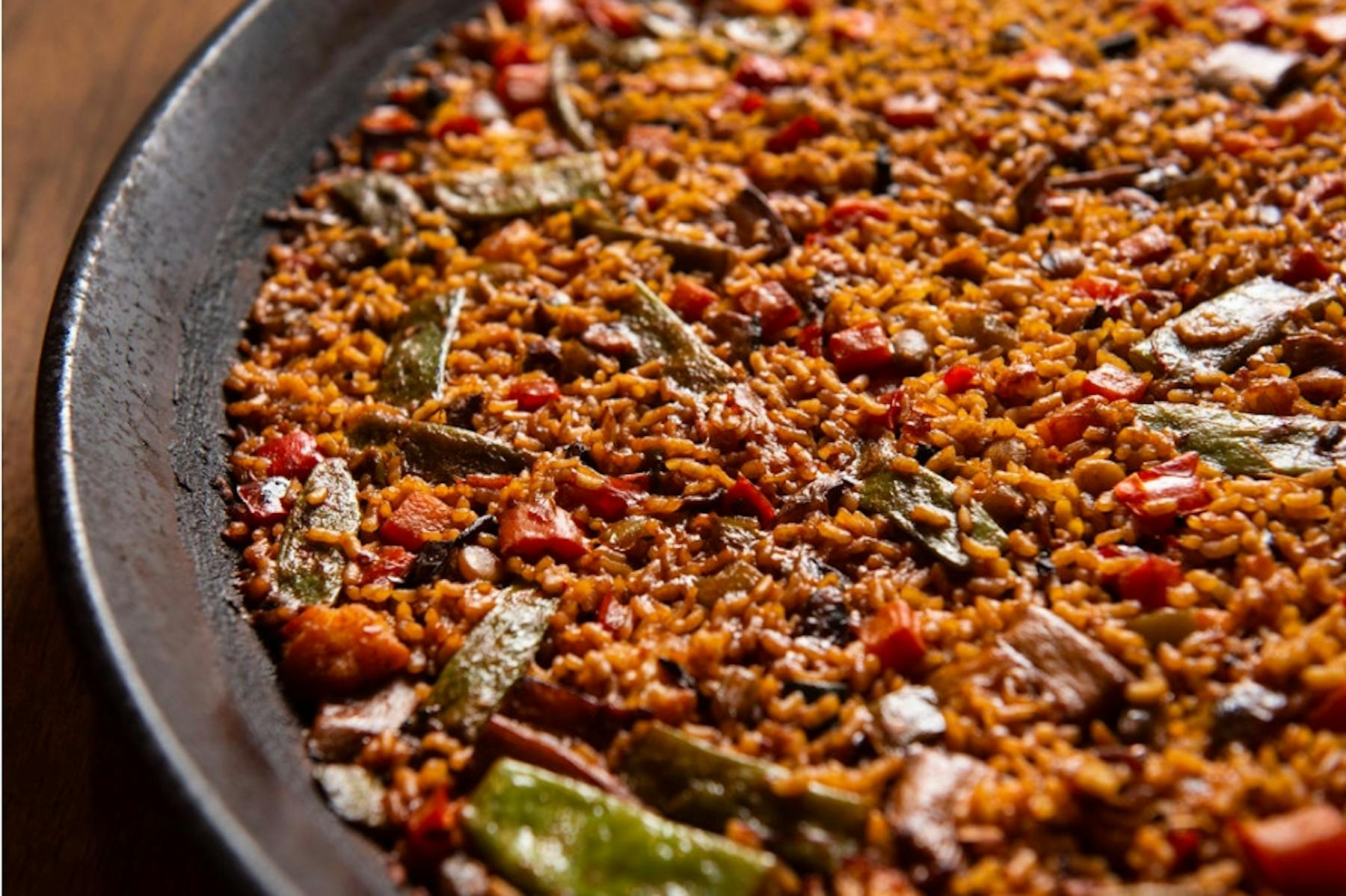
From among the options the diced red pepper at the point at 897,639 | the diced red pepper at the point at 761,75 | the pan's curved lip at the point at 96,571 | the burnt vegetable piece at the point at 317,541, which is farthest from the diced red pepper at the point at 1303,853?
the diced red pepper at the point at 761,75

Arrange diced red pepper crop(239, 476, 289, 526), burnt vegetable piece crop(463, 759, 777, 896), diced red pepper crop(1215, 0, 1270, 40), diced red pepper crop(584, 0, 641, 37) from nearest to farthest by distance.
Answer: burnt vegetable piece crop(463, 759, 777, 896) → diced red pepper crop(239, 476, 289, 526) → diced red pepper crop(1215, 0, 1270, 40) → diced red pepper crop(584, 0, 641, 37)

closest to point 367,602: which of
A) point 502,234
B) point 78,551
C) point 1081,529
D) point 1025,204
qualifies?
point 78,551

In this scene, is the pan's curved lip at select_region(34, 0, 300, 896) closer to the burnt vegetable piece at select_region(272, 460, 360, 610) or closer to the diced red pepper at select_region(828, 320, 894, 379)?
the burnt vegetable piece at select_region(272, 460, 360, 610)

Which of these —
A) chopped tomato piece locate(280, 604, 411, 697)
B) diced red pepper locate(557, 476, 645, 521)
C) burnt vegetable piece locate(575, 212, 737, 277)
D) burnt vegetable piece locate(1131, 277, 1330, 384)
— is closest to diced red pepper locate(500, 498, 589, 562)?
diced red pepper locate(557, 476, 645, 521)

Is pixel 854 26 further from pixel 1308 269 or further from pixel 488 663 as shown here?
pixel 488 663

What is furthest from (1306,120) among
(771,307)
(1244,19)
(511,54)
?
(511,54)

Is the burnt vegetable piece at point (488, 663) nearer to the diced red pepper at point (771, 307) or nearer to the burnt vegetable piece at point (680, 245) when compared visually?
the diced red pepper at point (771, 307)
